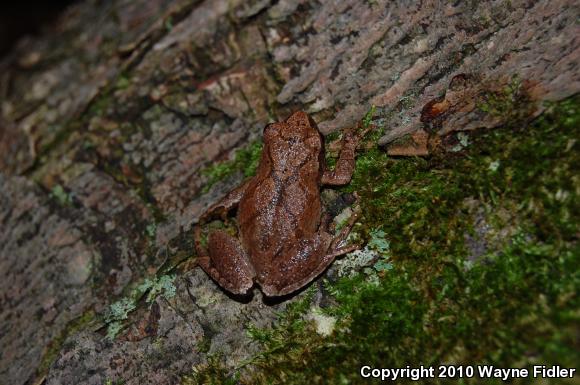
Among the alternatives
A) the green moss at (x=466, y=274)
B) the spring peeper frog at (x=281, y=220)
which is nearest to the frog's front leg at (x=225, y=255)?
the spring peeper frog at (x=281, y=220)

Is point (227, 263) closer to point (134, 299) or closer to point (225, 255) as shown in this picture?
point (225, 255)

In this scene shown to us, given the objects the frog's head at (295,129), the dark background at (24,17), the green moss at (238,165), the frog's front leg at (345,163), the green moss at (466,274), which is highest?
the dark background at (24,17)

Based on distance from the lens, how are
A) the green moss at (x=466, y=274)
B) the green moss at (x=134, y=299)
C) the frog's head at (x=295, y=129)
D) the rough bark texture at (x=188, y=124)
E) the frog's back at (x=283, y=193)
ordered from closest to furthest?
the green moss at (x=466, y=274)
the rough bark texture at (x=188, y=124)
the green moss at (x=134, y=299)
the frog's back at (x=283, y=193)
the frog's head at (x=295, y=129)

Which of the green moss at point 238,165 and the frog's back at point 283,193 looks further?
the green moss at point 238,165

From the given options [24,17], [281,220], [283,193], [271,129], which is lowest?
[281,220]

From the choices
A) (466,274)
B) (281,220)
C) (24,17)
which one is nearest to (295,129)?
(281,220)

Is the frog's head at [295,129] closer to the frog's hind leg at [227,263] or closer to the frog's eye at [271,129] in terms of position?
the frog's eye at [271,129]

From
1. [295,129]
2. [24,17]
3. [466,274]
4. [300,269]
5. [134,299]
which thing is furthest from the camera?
[24,17]
